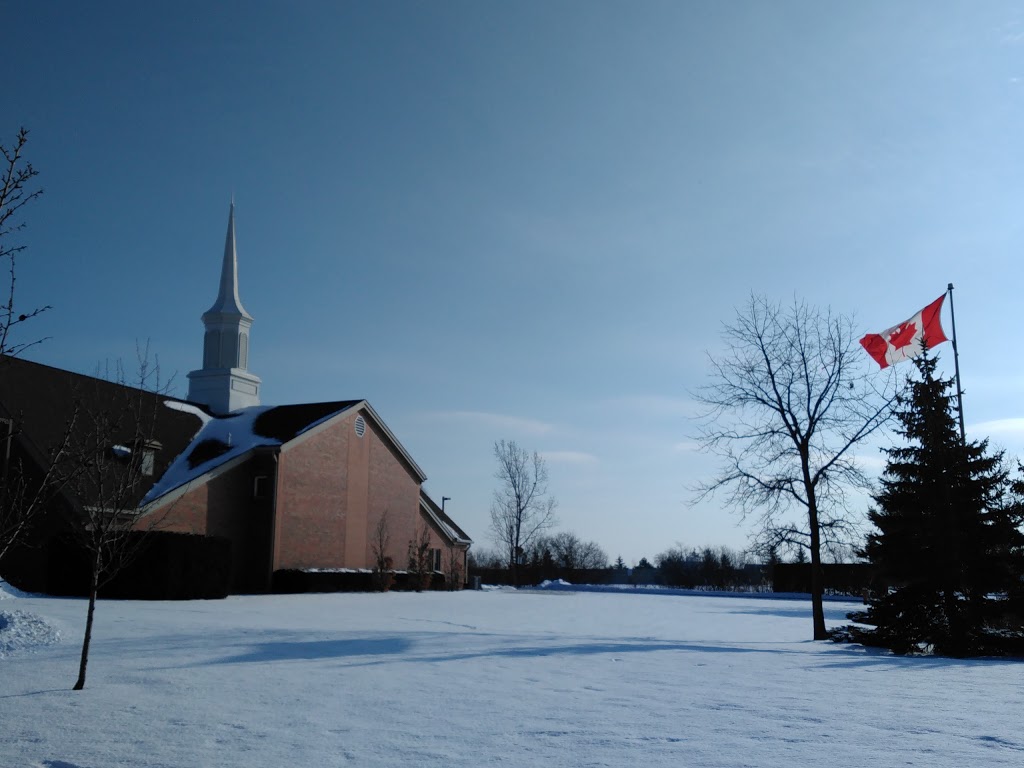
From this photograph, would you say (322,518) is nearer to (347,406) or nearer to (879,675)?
(347,406)

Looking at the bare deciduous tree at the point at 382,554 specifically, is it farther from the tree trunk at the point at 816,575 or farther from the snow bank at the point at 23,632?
the snow bank at the point at 23,632

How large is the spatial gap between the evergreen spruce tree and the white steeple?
1113 inches

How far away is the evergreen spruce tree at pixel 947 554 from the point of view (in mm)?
17156

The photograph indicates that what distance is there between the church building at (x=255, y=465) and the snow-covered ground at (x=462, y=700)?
13.2m

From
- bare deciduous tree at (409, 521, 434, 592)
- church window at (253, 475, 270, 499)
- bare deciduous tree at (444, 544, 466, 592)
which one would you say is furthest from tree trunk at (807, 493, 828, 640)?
bare deciduous tree at (444, 544, 466, 592)

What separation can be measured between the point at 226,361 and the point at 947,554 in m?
30.5

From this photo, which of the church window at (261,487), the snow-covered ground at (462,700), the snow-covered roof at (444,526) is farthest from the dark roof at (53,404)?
the snow-covered roof at (444,526)

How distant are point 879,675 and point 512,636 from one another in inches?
255

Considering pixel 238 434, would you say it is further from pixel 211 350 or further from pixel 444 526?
pixel 444 526

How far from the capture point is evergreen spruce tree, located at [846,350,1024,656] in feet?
56.3

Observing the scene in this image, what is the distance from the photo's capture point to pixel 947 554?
17.3 m

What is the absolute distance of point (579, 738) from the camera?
7.10 meters

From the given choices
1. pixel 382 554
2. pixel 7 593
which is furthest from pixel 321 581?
pixel 7 593

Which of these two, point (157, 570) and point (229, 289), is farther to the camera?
point (229, 289)
